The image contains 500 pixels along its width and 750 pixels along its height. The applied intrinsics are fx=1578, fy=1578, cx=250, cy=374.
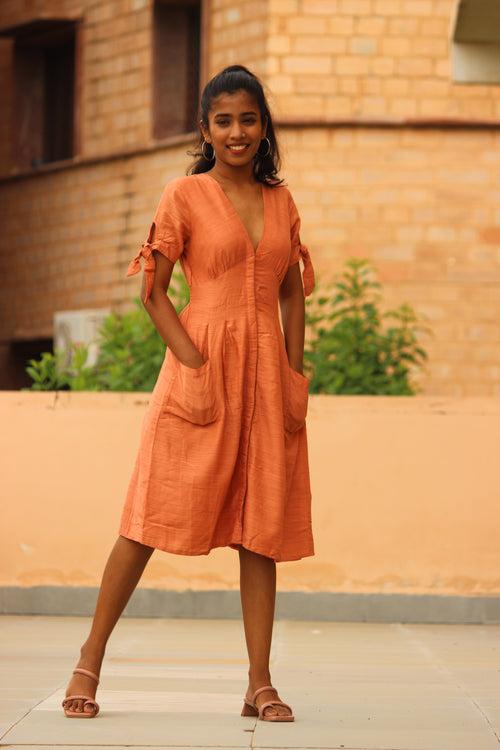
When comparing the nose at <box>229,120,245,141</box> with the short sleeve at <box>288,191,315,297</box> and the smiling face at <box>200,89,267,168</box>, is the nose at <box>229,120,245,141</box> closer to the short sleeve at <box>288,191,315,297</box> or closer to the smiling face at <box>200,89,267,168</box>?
the smiling face at <box>200,89,267,168</box>

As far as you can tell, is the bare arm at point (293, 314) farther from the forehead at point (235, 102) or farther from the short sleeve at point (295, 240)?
the forehead at point (235, 102)

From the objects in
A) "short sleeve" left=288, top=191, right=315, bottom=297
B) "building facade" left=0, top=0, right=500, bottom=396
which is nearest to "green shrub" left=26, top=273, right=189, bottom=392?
"short sleeve" left=288, top=191, right=315, bottom=297

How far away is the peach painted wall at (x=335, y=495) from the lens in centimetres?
759

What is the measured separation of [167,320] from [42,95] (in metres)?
13.9

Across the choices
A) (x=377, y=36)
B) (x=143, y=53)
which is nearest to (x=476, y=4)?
(x=377, y=36)

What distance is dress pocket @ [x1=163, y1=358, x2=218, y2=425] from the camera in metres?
4.52

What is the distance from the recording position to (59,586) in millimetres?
7625

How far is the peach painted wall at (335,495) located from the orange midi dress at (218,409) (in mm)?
2971

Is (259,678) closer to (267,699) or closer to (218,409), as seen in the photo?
(267,699)

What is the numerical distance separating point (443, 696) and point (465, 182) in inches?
404

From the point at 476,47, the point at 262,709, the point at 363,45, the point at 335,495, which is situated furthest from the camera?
the point at 363,45

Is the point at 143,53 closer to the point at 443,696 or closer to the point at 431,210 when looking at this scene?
the point at 431,210

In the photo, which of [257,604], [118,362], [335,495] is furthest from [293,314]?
[118,362]

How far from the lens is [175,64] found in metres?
16.2
